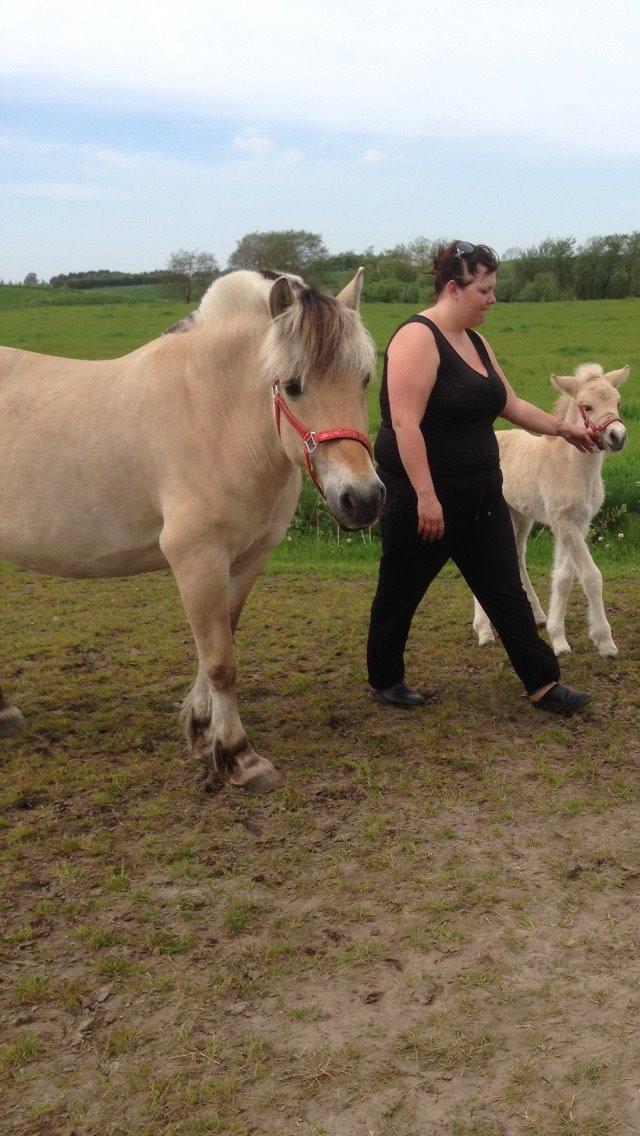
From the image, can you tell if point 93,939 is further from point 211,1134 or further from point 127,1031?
point 211,1134

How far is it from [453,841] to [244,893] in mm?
857

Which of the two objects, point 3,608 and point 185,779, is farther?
point 3,608

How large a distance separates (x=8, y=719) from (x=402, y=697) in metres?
2.08

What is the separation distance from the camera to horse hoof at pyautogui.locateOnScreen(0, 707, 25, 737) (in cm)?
496

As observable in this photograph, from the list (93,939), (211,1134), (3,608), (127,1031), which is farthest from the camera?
(3,608)

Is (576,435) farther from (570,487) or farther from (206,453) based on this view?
(206,453)

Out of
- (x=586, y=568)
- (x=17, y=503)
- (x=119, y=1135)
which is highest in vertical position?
(x=17, y=503)

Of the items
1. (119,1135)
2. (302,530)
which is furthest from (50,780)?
(302,530)

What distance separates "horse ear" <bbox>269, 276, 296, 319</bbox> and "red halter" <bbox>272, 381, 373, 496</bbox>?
286 mm

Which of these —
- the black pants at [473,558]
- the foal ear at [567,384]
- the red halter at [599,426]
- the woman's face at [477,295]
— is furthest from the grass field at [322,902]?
the woman's face at [477,295]

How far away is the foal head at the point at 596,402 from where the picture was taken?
217 inches

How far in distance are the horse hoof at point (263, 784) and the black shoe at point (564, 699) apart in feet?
5.06

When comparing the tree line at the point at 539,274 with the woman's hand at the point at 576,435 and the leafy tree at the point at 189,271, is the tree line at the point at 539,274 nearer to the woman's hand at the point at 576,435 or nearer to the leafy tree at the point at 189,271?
the leafy tree at the point at 189,271

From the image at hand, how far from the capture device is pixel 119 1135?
2.36 m
